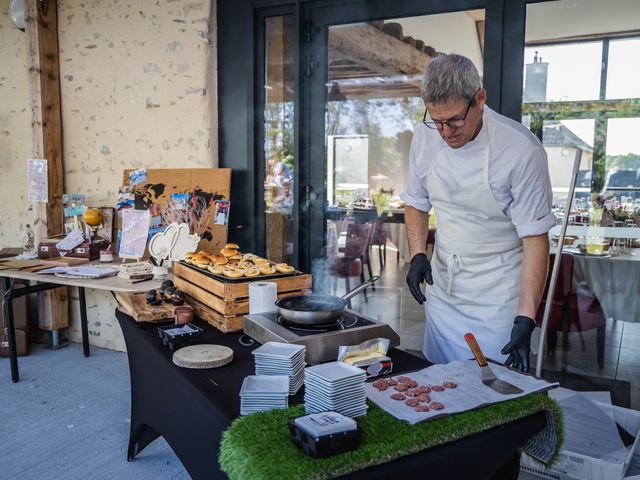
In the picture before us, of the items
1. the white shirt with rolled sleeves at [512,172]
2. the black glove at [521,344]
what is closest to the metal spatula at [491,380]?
the black glove at [521,344]

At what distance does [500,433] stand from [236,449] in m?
0.71

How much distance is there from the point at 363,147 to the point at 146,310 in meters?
3.10

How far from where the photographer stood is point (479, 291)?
2.45 meters

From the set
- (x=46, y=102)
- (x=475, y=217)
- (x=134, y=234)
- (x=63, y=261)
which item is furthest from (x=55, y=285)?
(x=475, y=217)

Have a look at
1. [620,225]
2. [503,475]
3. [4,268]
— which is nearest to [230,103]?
[4,268]

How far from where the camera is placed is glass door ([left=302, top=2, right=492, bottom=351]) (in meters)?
4.03

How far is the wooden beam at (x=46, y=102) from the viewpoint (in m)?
4.88

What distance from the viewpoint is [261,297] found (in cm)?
227

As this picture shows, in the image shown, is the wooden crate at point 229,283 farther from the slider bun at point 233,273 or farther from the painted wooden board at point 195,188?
the painted wooden board at point 195,188

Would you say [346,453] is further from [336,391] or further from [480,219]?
[480,219]

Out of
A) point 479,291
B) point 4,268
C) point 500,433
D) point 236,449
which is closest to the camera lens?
point 236,449

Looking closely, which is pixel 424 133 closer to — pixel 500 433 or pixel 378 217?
pixel 500 433

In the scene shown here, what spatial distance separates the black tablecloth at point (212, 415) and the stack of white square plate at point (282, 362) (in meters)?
0.05

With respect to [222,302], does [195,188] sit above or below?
above
